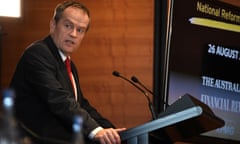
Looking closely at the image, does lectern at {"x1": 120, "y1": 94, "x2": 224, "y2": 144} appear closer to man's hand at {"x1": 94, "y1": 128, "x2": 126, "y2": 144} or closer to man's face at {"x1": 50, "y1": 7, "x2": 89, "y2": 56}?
man's hand at {"x1": 94, "y1": 128, "x2": 126, "y2": 144}

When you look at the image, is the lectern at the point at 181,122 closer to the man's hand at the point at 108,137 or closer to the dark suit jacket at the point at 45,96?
the man's hand at the point at 108,137

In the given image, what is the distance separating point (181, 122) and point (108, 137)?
343 mm

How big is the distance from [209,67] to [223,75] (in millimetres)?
152

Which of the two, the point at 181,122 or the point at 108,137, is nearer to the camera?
the point at 181,122

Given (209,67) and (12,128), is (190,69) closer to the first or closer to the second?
(209,67)

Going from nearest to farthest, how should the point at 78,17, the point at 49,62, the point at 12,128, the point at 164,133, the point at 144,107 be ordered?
the point at 12,128
the point at 164,133
the point at 49,62
the point at 78,17
the point at 144,107

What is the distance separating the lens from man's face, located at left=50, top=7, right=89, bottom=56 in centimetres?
251

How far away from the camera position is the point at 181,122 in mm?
1792

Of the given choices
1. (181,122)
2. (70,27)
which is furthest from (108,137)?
(70,27)

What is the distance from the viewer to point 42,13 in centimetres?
415

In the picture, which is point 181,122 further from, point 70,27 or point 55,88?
point 70,27

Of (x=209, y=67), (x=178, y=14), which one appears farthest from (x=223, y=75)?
(x=178, y=14)

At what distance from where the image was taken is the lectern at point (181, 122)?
1737mm

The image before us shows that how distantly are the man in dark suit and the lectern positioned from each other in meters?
0.10
